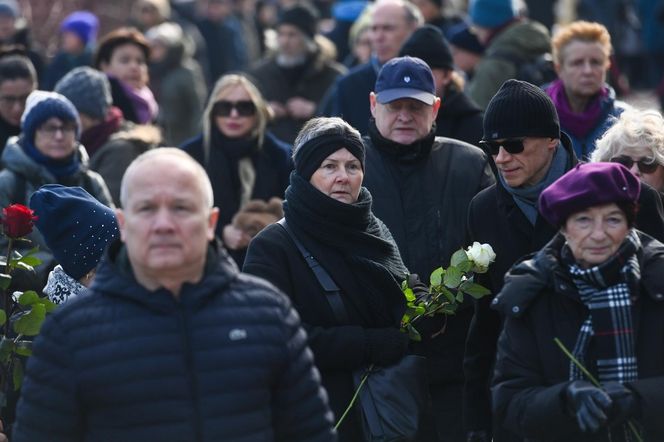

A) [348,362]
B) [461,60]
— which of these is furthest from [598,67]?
[348,362]

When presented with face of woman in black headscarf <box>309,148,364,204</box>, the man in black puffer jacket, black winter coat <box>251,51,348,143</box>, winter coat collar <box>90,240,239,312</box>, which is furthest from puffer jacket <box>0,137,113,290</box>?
the man in black puffer jacket

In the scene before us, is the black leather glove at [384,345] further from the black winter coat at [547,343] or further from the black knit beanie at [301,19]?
the black knit beanie at [301,19]

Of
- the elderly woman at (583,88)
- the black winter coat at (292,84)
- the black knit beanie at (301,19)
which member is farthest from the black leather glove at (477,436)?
the black knit beanie at (301,19)

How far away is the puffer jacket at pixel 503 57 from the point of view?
1038 centimetres

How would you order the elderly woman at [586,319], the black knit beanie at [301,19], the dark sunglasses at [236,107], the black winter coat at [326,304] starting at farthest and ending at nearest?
the black knit beanie at [301,19]
the dark sunglasses at [236,107]
the black winter coat at [326,304]
the elderly woman at [586,319]

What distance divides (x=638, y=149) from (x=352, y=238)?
136cm

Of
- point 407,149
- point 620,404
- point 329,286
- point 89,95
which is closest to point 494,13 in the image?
point 89,95

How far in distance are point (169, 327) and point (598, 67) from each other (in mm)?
4783

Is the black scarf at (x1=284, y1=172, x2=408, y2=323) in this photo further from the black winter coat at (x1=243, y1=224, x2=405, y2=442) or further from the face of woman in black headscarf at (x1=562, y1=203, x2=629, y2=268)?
the face of woman in black headscarf at (x1=562, y1=203, x2=629, y2=268)

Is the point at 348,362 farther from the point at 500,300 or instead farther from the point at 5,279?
the point at 5,279

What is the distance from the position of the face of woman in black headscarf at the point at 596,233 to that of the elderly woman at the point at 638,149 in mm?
1364

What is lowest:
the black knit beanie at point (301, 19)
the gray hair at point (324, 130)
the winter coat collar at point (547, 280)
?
the winter coat collar at point (547, 280)

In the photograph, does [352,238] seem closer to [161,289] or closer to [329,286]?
[329,286]

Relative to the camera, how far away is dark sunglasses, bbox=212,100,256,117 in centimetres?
924
